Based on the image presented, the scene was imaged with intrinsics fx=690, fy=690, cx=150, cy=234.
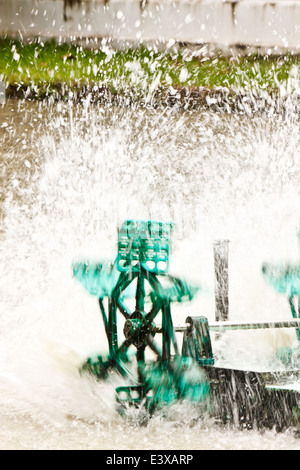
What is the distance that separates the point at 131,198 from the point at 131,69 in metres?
1.43

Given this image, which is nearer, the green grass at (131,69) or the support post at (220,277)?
the support post at (220,277)

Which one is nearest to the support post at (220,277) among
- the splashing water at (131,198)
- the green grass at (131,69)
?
the splashing water at (131,198)

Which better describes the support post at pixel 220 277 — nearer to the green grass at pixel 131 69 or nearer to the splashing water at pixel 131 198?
the splashing water at pixel 131 198

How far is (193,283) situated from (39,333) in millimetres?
2146

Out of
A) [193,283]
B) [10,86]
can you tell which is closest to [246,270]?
[10,86]

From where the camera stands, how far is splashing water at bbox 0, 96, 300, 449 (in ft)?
20.7

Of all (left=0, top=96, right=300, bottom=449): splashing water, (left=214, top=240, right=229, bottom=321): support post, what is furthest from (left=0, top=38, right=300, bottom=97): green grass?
(left=214, top=240, right=229, bottom=321): support post

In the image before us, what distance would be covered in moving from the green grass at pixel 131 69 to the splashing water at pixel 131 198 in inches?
26.2

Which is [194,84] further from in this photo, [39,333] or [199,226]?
[39,333]

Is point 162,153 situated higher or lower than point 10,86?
lower

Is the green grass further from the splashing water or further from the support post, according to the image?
the support post

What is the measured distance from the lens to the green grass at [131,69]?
680 centimetres

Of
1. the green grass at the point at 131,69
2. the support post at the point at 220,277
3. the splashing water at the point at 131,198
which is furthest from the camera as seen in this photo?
the green grass at the point at 131,69

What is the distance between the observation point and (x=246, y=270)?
7.38 meters
